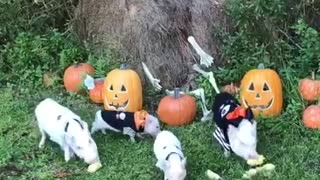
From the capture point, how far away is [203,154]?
534cm

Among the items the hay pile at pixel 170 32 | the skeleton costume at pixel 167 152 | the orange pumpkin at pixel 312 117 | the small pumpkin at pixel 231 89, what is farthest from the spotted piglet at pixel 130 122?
the orange pumpkin at pixel 312 117

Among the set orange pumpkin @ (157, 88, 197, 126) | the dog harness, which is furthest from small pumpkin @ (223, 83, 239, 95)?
the dog harness

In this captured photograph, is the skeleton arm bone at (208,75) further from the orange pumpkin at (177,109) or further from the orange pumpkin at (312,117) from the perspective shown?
the orange pumpkin at (312,117)

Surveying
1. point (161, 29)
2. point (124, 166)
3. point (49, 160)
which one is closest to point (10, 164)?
point (49, 160)

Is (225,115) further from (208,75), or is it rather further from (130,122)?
(208,75)

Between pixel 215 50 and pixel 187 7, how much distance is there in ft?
1.41

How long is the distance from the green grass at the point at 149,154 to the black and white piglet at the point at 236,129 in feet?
0.41

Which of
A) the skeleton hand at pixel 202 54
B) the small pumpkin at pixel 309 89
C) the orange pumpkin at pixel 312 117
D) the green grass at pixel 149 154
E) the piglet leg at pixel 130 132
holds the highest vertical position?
the skeleton hand at pixel 202 54

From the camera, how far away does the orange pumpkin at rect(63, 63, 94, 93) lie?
21.0 ft

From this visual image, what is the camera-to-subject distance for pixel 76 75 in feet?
21.0

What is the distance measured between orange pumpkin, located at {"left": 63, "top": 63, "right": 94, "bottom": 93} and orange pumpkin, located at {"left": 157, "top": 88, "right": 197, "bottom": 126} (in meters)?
0.84

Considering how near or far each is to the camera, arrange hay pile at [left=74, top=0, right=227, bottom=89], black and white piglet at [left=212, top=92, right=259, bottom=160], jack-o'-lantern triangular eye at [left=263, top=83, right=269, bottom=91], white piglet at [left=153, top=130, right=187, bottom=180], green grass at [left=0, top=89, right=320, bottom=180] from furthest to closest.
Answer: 1. hay pile at [left=74, top=0, right=227, bottom=89]
2. jack-o'-lantern triangular eye at [left=263, top=83, right=269, bottom=91]
3. green grass at [left=0, top=89, right=320, bottom=180]
4. black and white piglet at [left=212, top=92, right=259, bottom=160]
5. white piglet at [left=153, top=130, right=187, bottom=180]

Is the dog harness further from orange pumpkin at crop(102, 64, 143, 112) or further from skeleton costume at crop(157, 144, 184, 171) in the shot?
skeleton costume at crop(157, 144, 184, 171)

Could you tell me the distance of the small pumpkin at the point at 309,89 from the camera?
576cm
